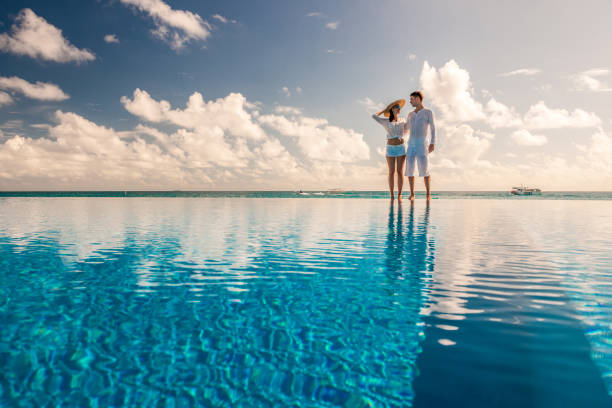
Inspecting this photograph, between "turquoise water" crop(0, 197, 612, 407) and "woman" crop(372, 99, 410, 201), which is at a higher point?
"woman" crop(372, 99, 410, 201)

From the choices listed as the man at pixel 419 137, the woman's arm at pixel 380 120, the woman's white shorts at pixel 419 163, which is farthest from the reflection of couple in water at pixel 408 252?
the woman's arm at pixel 380 120

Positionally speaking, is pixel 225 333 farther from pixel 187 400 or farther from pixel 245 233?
pixel 245 233

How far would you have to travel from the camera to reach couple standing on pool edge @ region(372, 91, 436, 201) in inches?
524

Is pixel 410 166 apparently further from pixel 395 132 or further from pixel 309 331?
pixel 309 331

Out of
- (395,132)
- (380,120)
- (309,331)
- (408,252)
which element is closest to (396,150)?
(395,132)

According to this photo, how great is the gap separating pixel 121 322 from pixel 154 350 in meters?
0.58

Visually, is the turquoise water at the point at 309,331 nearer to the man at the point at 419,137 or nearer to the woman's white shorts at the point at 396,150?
the man at the point at 419,137

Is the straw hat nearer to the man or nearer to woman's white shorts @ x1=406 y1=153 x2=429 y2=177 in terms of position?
the man

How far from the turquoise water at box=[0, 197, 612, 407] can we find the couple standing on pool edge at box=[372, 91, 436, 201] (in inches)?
364

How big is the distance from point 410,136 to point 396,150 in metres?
0.81

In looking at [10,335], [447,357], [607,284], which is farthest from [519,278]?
[10,335]

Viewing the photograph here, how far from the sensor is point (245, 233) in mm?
7363

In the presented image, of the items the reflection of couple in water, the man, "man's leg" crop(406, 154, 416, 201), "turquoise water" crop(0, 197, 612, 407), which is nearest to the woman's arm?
the man

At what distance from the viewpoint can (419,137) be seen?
44.4 feet
